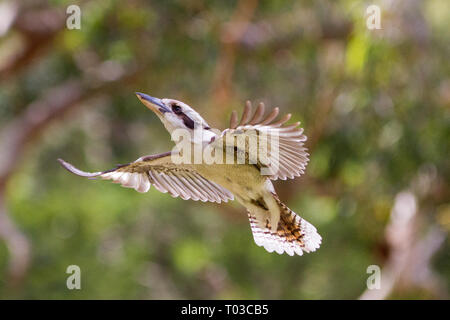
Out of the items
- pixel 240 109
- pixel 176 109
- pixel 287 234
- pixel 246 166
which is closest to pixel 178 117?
pixel 176 109

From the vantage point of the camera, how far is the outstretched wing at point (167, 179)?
1929mm

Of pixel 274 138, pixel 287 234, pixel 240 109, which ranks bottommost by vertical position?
pixel 287 234

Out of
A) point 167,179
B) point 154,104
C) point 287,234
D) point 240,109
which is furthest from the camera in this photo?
point 240,109

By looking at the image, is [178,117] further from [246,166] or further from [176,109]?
[246,166]

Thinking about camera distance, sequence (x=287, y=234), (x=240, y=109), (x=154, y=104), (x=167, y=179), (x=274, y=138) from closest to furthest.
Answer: (x=154, y=104) → (x=274, y=138) → (x=287, y=234) → (x=167, y=179) → (x=240, y=109)

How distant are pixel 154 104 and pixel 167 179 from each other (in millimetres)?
558

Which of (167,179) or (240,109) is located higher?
(240,109)

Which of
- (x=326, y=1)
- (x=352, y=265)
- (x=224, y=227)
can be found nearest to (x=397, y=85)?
(x=326, y=1)

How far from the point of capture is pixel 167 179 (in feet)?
6.78

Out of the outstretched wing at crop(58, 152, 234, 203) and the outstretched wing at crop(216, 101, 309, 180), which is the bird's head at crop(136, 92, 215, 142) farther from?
the outstretched wing at crop(58, 152, 234, 203)

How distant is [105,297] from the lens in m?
9.33

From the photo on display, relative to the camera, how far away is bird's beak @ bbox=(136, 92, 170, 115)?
1498mm

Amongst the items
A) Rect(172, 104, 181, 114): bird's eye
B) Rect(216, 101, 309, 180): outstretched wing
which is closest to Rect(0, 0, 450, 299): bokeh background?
Rect(216, 101, 309, 180): outstretched wing

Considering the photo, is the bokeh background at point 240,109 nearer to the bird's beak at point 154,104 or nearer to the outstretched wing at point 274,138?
the outstretched wing at point 274,138
